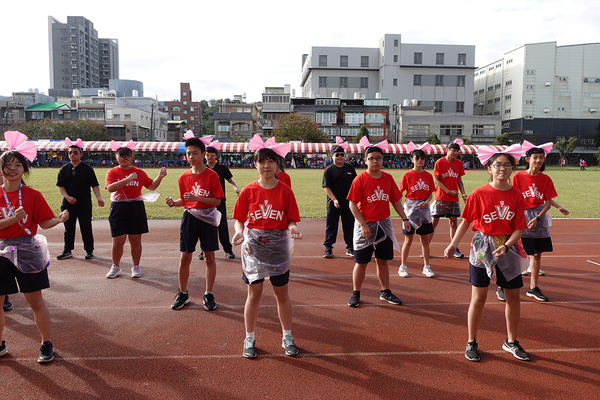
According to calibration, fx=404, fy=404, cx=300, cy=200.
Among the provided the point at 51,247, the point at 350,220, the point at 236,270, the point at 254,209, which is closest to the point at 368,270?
the point at 350,220

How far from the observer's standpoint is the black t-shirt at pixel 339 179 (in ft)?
24.5

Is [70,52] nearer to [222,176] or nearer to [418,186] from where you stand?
[222,176]

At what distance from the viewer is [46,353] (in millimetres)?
3779

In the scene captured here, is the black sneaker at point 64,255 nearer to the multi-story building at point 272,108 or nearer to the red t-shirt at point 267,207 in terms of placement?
the red t-shirt at point 267,207

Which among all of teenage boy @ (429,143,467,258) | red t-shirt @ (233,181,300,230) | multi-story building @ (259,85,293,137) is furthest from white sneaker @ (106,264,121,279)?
multi-story building @ (259,85,293,137)

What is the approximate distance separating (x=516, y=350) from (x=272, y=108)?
Answer: 77.8 metres

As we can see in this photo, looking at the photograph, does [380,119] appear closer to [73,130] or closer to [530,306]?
[73,130]

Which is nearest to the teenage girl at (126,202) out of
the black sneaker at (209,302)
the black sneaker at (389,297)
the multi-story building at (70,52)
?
the black sneaker at (209,302)

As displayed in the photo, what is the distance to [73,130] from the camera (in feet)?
203

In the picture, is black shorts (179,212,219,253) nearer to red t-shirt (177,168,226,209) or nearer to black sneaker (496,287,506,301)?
red t-shirt (177,168,226,209)

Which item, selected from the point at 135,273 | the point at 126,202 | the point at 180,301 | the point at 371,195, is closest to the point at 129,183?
the point at 126,202

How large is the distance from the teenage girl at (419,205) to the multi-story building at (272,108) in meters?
71.1

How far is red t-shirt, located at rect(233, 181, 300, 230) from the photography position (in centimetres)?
387

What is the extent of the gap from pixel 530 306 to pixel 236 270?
174 inches
